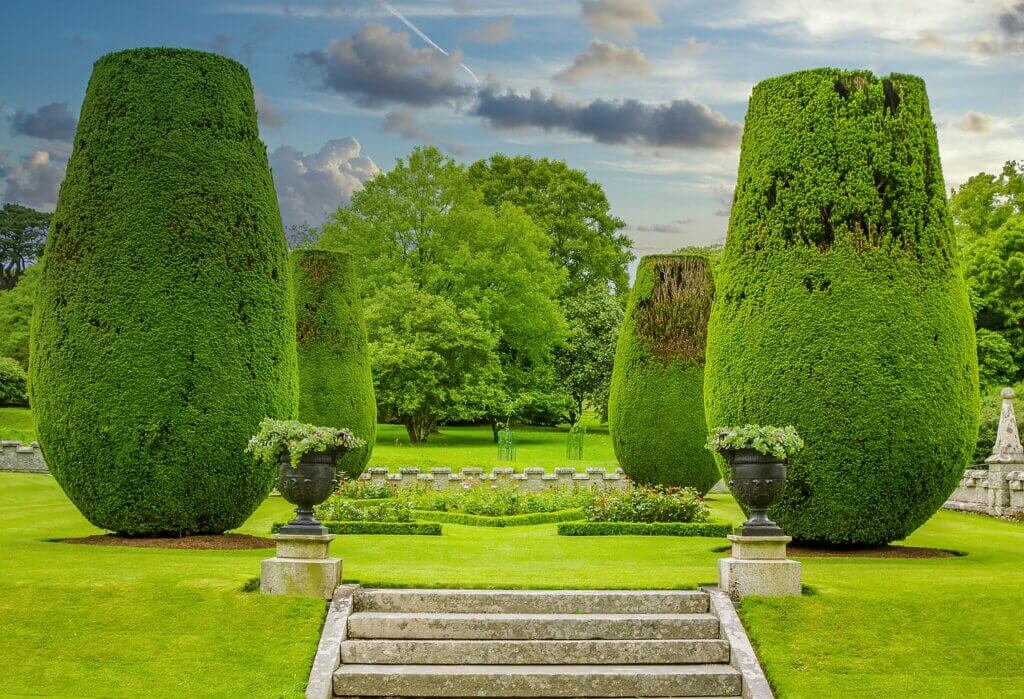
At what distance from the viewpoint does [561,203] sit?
59438mm

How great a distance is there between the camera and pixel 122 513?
1689 cm

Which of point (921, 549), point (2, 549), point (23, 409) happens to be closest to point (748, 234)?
point (921, 549)

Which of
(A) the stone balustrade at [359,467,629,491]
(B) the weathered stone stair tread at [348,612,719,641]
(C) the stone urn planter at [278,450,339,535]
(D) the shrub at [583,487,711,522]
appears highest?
(C) the stone urn planter at [278,450,339,535]

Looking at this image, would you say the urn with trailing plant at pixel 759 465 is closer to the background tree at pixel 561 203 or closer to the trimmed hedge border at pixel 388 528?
the trimmed hedge border at pixel 388 528

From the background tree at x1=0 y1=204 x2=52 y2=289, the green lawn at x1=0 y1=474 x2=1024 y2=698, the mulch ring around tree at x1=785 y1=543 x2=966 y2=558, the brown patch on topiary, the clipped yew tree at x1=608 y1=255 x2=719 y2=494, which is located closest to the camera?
the green lawn at x1=0 y1=474 x2=1024 y2=698

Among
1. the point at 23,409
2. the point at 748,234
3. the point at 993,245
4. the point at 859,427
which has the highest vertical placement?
the point at 993,245

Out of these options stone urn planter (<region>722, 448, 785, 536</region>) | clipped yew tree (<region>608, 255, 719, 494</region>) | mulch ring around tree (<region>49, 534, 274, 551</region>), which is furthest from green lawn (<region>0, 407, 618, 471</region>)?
stone urn planter (<region>722, 448, 785, 536</region>)

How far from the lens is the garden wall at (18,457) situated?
110 ft

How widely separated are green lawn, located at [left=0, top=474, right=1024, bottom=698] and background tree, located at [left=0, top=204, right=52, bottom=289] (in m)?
62.0

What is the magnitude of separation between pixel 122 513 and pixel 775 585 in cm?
1047

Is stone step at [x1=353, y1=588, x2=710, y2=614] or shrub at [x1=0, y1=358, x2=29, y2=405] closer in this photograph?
stone step at [x1=353, y1=588, x2=710, y2=614]

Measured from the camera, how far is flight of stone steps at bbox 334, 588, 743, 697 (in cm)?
1000

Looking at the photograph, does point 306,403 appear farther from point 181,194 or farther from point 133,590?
point 133,590

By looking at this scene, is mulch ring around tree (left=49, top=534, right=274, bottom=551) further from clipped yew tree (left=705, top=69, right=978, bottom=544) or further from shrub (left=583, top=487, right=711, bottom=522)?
clipped yew tree (left=705, top=69, right=978, bottom=544)
